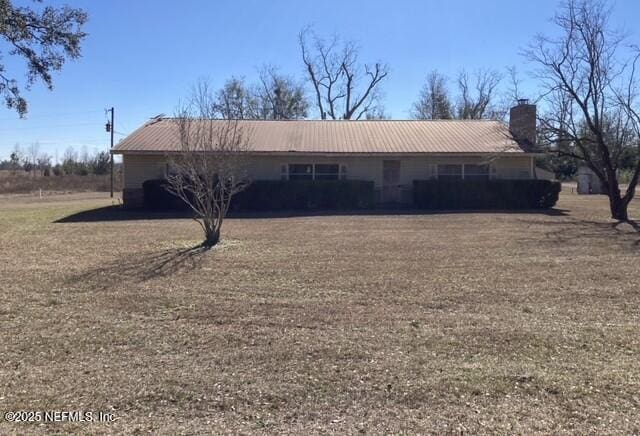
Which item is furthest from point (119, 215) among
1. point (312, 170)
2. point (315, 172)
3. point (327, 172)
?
point (327, 172)

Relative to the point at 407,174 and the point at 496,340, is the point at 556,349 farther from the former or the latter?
the point at 407,174

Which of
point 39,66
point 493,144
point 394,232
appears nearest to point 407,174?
point 493,144

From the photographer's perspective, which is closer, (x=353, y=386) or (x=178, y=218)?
(x=353, y=386)

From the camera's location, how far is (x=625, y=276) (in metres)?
7.84

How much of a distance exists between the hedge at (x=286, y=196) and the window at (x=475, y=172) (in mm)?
4988

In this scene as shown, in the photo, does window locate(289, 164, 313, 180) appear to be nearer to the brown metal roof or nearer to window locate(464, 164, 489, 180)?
the brown metal roof

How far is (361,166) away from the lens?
73.9ft

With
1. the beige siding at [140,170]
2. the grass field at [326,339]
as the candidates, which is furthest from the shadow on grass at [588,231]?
the beige siding at [140,170]

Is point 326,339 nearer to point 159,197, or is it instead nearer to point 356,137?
point 159,197

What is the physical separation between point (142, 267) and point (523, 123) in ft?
63.1

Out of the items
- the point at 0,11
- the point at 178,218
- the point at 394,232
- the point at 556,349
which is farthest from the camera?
the point at 178,218

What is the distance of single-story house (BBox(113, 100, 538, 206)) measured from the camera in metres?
21.8

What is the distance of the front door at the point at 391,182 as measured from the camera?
74.8ft

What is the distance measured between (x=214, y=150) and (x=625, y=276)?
804 centimetres
